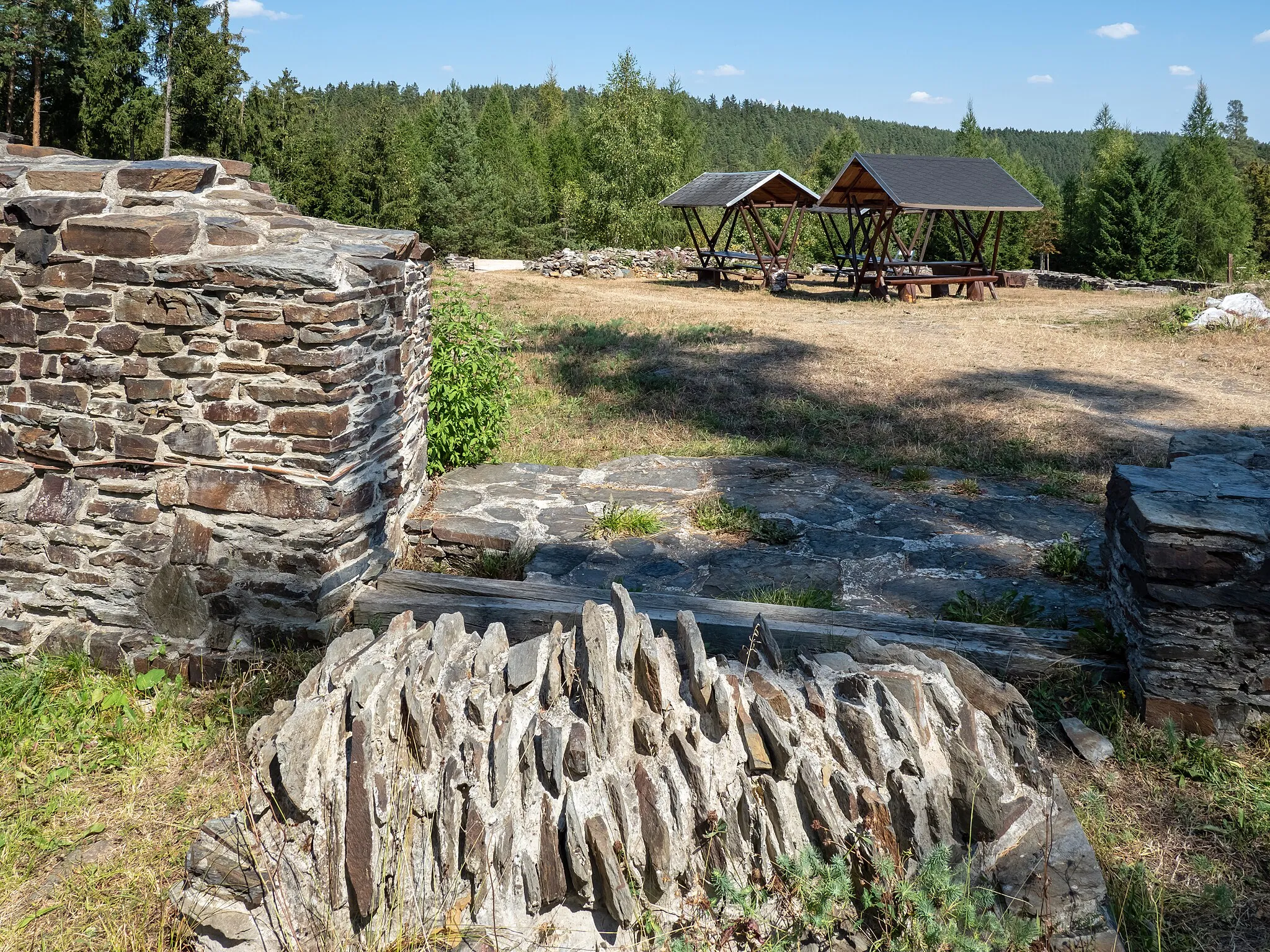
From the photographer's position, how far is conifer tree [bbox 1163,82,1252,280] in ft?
116

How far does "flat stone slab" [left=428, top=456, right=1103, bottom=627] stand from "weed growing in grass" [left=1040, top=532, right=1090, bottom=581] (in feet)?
0.22

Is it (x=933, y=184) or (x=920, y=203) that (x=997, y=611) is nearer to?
(x=920, y=203)

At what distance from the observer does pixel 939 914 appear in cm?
228

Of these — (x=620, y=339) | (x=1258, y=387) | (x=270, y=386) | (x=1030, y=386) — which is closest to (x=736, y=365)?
(x=620, y=339)

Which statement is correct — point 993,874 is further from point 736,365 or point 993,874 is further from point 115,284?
point 736,365

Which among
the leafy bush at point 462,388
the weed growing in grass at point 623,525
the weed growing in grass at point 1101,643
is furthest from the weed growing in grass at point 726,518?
the weed growing in grass at point 1101,643

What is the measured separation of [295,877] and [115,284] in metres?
2.65

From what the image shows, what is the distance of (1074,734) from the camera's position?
332cm

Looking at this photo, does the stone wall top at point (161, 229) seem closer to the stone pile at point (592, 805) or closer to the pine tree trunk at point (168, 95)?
the stone pile at point (592, 805)

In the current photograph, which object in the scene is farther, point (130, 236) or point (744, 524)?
point (744, 524)

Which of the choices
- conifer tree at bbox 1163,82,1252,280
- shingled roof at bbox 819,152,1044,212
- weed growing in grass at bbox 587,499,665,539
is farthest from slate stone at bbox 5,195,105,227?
conifer tree at bbox 1163,82,1252,280

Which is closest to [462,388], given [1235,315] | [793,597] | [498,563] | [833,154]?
[498,563]

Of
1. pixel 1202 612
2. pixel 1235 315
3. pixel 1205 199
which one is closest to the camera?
pixel 1202 612

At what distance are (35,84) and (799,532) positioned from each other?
27037 millimetres
